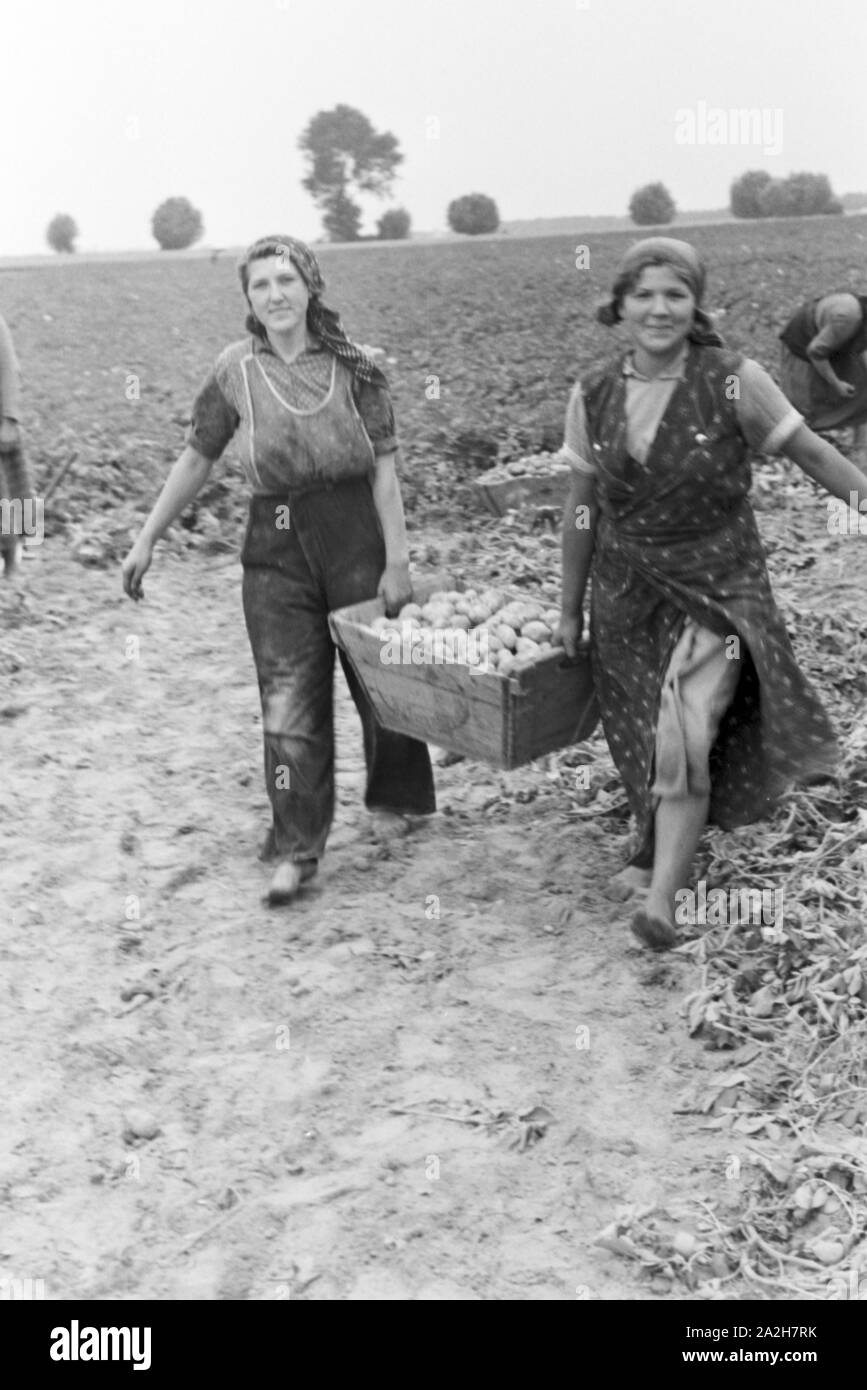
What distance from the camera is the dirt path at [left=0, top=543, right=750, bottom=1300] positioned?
3051mm

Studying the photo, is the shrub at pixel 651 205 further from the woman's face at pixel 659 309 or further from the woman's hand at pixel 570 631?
the woman's face at pixel 659 309

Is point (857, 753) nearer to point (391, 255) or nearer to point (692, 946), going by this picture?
point (692, 946)

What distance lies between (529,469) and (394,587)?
434 cm

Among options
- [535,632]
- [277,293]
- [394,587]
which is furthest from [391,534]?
[277,293]

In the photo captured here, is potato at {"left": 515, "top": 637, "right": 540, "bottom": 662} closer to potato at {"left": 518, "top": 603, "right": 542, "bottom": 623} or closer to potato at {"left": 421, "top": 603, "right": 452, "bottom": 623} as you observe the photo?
potato at {"left": 518, "top": 603, "right": 542, "bottom": 623}

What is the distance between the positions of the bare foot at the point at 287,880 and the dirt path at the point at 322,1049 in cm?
4

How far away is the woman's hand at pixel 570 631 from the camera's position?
13.2 ft

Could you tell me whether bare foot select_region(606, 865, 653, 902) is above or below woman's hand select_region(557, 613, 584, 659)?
below

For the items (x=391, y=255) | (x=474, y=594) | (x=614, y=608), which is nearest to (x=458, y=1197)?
(x=614, y=608)

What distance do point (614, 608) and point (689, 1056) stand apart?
1042 mm

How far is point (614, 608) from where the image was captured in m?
3.93

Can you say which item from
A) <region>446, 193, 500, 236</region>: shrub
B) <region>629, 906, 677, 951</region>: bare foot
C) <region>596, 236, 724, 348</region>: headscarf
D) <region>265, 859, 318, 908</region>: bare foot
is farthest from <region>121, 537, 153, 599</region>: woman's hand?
<region>446, 193, 500, 236</region>: shrub

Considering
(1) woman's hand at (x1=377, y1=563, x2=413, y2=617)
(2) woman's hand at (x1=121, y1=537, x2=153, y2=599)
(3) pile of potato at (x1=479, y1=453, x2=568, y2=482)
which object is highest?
(2) woman's hand at (x1=121, y1=537, x2=153, y2=599)

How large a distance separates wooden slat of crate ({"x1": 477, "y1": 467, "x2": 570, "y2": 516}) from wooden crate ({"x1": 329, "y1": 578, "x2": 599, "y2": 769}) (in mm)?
3985
